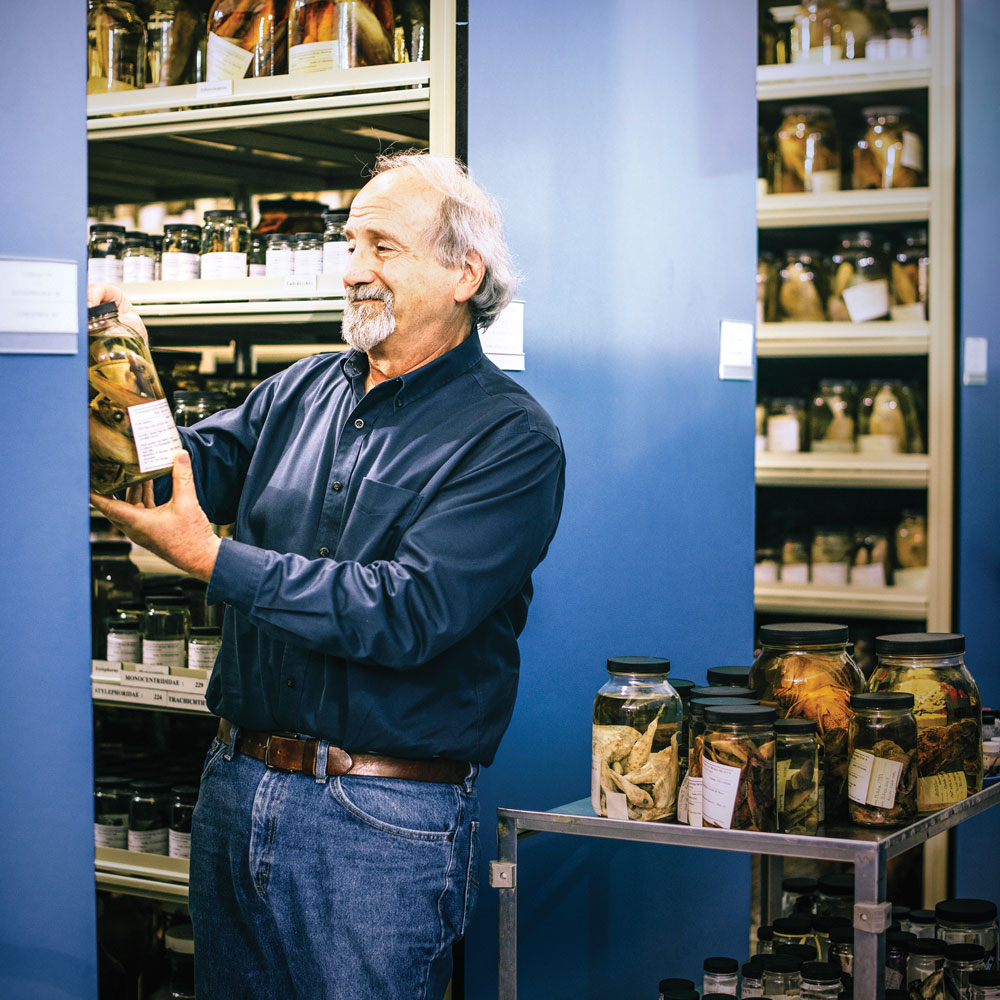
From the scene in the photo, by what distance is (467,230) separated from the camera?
1.91 metres

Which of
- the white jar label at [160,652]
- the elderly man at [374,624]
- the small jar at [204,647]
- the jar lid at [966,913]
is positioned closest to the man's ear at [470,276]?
the elderly man at [374,624]

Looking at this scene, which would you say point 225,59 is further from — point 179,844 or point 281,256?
point 179,844

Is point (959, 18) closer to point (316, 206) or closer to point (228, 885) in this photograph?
point (316, 206)

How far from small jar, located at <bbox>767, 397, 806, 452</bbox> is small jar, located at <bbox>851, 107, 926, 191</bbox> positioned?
0.71 meters

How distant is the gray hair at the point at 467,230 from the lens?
6.22ft

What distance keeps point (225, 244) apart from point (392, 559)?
4.23 feet

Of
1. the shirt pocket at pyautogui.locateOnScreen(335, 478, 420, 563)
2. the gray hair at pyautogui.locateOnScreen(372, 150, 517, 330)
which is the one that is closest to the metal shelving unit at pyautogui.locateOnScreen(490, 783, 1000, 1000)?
the shirt pocket at pyautogui.locateOnScreen(335, 478, 420, 563)

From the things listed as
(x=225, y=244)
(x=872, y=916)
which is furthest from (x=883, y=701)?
(x=225, y=244)

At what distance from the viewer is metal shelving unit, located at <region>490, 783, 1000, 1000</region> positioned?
60.6 inches

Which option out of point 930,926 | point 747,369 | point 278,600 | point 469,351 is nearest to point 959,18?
point 747,369

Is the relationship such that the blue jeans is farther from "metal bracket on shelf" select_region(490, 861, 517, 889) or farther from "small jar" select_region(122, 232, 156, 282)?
"small jar" select_region(122, 232, 156, 282)

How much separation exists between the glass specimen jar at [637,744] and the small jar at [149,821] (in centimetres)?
145

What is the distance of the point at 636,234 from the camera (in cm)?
252

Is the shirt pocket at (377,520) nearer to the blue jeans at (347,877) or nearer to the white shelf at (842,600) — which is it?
the blue jeans at (347,877)
